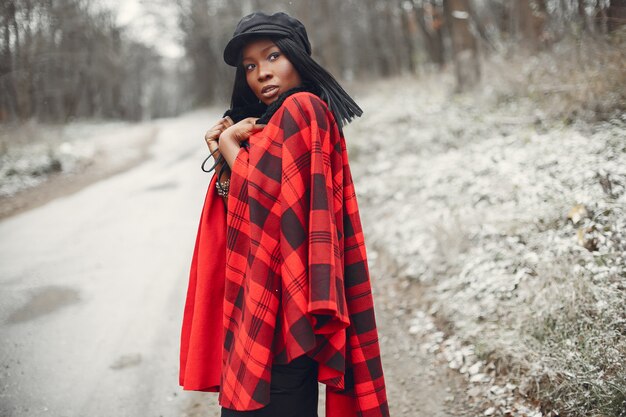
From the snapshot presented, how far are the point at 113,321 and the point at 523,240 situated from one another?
357 cm

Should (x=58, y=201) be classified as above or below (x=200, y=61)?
below

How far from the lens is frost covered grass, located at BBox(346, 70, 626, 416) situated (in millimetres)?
2682

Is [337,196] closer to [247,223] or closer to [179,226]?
[247,223]

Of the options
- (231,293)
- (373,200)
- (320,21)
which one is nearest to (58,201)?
(373,200)

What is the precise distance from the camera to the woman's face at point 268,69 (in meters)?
1.70

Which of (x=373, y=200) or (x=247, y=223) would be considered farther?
(x=373, y=200)

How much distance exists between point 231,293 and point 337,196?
1.69 ft

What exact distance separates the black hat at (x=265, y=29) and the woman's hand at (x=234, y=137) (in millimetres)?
309

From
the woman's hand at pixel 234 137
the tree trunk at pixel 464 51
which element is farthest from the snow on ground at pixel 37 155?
the tree trunk at pixel 464 51

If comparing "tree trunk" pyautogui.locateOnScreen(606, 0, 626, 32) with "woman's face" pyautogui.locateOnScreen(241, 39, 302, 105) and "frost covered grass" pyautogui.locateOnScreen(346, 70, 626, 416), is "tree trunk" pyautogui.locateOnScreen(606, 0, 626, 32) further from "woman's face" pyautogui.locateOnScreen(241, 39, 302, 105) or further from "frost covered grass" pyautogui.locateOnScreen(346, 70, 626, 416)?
"woman's face" pyautogui.locateOnScreen(241, 39, 302, 105)

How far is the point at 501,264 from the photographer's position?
3703mm

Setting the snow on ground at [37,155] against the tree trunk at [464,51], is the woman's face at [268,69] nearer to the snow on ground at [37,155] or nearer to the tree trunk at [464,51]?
the tree trunk at [464,51]

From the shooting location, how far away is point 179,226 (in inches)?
249

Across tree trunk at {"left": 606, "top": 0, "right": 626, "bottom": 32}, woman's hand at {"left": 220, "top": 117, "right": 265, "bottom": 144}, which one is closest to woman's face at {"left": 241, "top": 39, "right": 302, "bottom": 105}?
woman's hand at {"left": 220, "top": 117, "right": 265, "bottom": 144}
